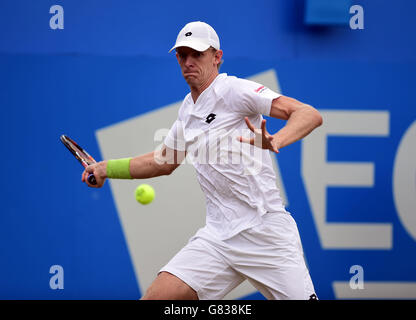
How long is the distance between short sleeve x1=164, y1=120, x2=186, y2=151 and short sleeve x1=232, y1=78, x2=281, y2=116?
51 centimetres

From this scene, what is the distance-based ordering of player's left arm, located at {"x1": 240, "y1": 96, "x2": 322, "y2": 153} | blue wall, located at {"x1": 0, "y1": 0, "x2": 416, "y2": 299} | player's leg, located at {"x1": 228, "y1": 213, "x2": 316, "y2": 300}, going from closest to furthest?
1. player's left arm, located at {"x1": 240, "y1": 96, "x2": 322, "y2": 153}
2. player's leg, located at {"x1": 228, "y1": 213, "x2": 316, "y2": 300}
3. blue wall, located at {"x1": 0, "y1": 0, "x2": 416, "y2": 299}

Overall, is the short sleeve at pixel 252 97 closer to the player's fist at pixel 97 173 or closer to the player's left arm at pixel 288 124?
the player's left arm at pixel 288 124

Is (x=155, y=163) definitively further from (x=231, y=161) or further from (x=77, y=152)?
(x=231, y=161)

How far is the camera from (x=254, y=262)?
11.3ft

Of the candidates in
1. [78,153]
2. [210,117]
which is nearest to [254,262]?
[210,117]

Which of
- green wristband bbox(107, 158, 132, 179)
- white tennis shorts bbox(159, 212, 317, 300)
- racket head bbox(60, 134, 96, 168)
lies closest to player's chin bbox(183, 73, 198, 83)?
green wristband bbox(107, 158, 132, 179)

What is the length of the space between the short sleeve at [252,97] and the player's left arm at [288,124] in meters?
0.04

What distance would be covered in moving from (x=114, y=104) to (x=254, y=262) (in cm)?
219

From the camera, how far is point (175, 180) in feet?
17.0

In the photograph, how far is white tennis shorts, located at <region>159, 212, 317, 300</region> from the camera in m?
3.39

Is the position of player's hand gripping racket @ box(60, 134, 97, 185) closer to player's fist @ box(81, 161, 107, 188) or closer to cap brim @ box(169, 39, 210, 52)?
player's fist @ box(81, 161, 107, 188)

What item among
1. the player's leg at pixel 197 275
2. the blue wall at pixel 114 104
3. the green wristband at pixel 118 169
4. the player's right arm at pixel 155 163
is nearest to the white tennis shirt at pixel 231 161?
the player's leg at pixel 197 275

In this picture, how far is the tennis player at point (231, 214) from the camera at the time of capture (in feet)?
11.1

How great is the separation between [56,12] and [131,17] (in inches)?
22.6
